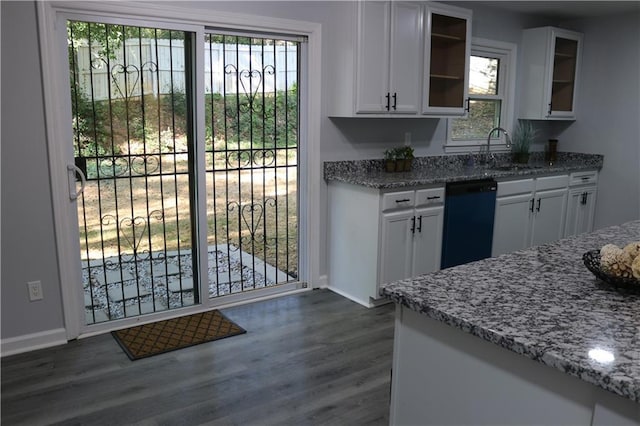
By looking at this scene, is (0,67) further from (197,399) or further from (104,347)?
(197,399)

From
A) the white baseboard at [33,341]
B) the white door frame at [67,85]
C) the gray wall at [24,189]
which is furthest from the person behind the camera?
the white baseboard at [33,341]

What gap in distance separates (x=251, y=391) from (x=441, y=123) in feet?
10.2

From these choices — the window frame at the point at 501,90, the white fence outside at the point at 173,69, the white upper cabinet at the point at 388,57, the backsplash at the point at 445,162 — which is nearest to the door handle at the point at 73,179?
the white fence outside at the point at 173,69

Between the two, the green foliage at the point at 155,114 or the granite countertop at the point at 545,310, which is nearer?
the granite countertop at the point at 545,310

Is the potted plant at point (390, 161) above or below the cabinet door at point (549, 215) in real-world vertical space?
above

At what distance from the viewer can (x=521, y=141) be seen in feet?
17.4

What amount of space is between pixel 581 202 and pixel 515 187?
1.25 meters

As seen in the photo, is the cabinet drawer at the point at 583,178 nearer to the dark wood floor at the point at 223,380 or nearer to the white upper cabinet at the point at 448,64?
the white upper cabinet at the point at 448,64

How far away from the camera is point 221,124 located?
144 inches

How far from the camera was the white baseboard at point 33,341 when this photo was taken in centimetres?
306

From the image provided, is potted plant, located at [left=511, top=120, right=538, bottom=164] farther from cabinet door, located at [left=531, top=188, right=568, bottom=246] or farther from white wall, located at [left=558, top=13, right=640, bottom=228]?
white wall, located at [left=558, top=13, right=640, bottom=228]

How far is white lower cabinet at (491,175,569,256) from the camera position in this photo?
14.9ft

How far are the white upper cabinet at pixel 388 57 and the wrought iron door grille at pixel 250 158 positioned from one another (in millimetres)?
506

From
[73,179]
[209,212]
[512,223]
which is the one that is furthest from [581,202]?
[73,179]
